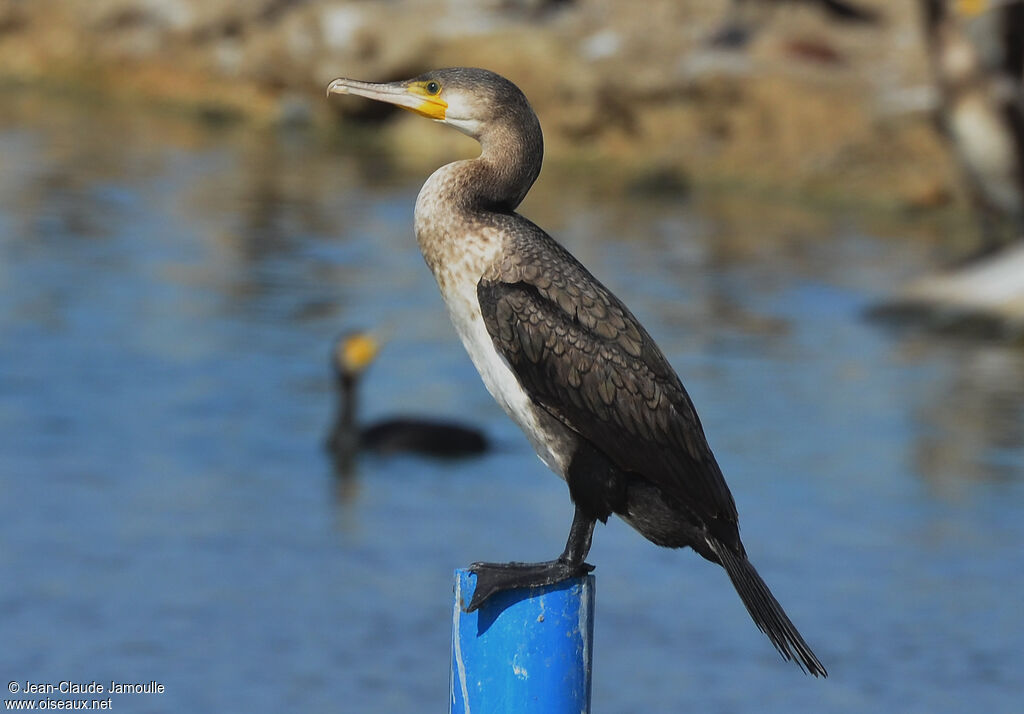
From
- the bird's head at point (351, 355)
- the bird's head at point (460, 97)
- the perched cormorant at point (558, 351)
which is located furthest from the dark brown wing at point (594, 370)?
the bird's head at point (351, 355)

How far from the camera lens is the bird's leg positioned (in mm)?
4527

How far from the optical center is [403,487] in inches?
501

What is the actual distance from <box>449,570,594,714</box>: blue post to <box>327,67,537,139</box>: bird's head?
3.88 feet

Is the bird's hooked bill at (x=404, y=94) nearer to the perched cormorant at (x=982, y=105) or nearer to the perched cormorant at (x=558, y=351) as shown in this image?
the perched cormorant at (x=558, y=351)

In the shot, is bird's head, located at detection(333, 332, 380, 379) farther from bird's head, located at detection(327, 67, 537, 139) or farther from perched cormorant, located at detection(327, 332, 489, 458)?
bird's head, located at detection(327, 67, 537, 139)

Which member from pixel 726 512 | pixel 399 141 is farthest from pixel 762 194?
pixel 726 512

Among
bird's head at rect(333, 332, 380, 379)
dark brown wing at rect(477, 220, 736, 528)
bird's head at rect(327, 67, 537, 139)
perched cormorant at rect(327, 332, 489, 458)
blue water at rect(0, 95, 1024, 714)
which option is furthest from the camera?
bird's head at rect(333, 332, 380, 379)

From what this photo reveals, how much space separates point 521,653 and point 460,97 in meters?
1.42

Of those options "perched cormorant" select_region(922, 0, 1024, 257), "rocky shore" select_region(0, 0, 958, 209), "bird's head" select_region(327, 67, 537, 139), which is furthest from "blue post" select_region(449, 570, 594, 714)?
"rocky shore" select_region(0, 0, 958, 209)

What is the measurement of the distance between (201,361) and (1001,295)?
318 inches

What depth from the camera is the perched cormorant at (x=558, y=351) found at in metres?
4.77

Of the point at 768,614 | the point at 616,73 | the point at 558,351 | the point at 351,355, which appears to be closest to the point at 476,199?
the point at 558,351

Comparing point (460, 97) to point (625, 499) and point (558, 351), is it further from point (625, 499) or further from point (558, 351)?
point (625, 499)

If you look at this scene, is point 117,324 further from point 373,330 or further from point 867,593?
point 867,593
